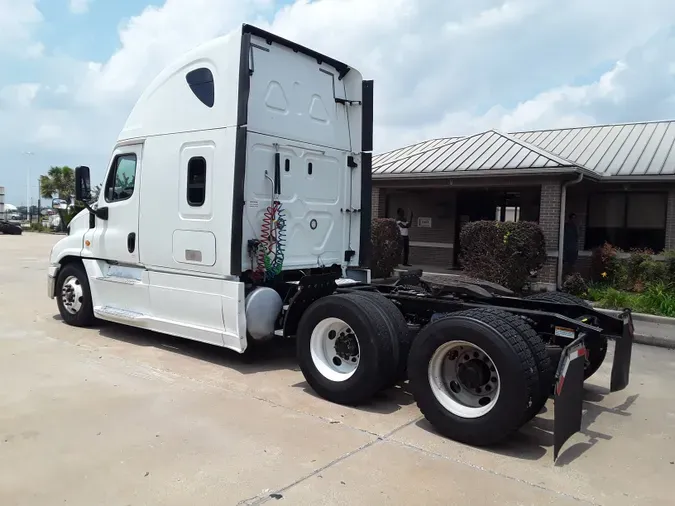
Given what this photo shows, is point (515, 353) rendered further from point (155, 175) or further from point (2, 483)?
point (155, 175)

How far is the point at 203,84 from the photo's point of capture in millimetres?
6652

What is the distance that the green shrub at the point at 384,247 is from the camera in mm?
14133

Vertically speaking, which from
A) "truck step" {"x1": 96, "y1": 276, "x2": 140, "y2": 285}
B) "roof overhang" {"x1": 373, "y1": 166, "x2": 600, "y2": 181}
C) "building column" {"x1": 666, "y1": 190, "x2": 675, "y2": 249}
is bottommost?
"truck step" {"x1": 96, "y1": 276, "x2": 140, "y2": 285}

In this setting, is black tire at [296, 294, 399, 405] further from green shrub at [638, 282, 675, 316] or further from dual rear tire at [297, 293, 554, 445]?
green shrub at [638, 282, 675, 316]

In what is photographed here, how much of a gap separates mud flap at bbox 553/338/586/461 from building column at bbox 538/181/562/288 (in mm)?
8986

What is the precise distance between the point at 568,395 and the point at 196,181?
14.9 ft

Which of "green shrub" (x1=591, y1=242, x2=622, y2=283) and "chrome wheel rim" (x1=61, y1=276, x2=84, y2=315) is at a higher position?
"green shrub" (x1=591, y1=242, x2=622, y2=283)

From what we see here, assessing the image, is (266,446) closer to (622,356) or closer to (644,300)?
(622,356)

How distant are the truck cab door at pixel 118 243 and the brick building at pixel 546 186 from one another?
28.7 feet

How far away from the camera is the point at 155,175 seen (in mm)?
7215

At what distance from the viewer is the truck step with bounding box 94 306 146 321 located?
741cm

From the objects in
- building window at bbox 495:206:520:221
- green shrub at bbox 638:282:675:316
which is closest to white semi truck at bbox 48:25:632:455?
green shrub at bbox 638:282:675:316

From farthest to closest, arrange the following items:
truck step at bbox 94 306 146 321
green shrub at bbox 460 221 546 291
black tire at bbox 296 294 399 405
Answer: green shrub at bbox 460 221 546 291
truck step at bbox 94 306 146 321
black tire at bbox 296 294 399 405

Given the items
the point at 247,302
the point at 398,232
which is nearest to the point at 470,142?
the point at 398,232
